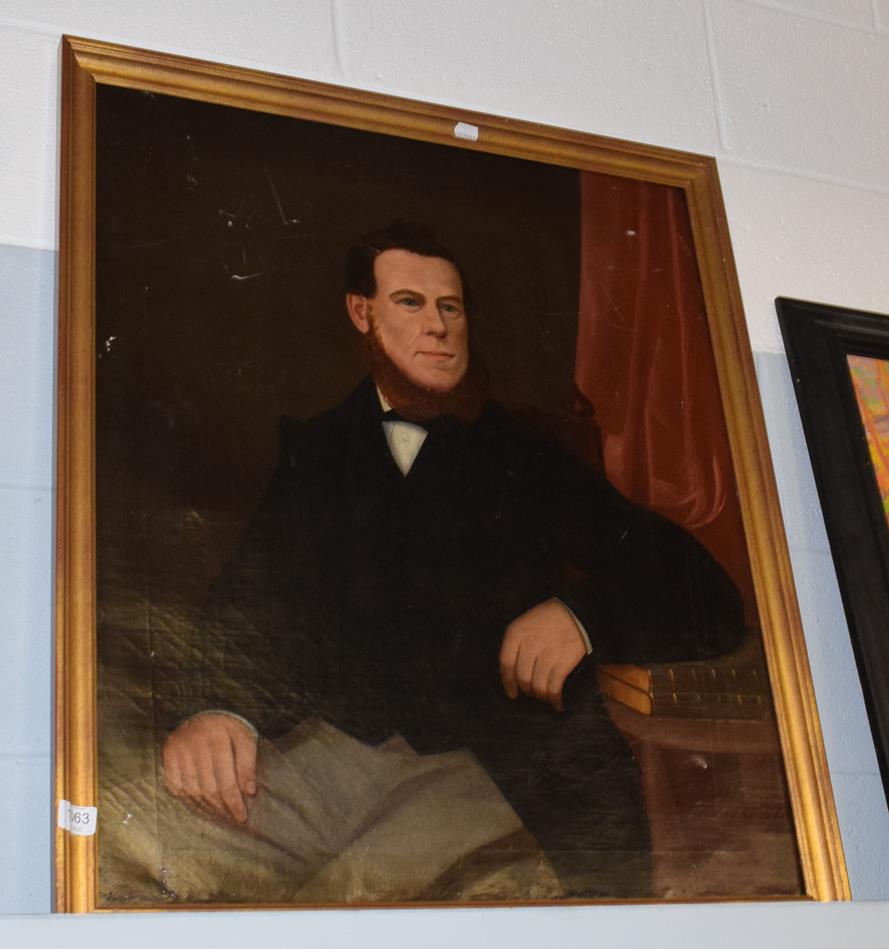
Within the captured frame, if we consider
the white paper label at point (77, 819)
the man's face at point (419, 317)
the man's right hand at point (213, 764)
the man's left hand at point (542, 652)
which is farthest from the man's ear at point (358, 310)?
the white paper label at point (77, 819)

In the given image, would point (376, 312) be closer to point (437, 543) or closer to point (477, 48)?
point (437, 543)

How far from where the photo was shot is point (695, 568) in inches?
67.7

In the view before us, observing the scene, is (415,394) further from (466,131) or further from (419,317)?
(466,131)

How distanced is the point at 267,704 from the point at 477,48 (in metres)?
0.98

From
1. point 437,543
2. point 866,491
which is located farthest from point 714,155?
point 437,543

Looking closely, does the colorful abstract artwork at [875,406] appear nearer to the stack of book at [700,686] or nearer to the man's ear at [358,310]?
the stack of book at [700,686]

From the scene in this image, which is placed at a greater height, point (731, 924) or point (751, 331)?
point (751, 331)

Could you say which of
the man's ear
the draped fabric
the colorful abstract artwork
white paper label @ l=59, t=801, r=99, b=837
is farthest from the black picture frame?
white paper label @ l=59, t=801, r=99, b=837

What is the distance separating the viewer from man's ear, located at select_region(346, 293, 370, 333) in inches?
66.1

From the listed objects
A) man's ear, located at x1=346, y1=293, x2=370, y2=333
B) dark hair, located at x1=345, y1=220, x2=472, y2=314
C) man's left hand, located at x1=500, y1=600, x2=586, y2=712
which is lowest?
man's left hand, located at x1=500, y1=600, x2=586, y2=712

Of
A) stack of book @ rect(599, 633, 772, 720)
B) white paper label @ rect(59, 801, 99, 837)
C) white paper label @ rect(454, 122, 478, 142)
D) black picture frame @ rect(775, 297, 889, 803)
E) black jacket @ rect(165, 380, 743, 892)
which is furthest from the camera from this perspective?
white paper label @ rect(454, 122, 478, 142)

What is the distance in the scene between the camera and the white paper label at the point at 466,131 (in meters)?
1.85

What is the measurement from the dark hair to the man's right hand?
22.1 inches

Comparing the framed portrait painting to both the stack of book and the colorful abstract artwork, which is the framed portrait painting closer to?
the stack of book
